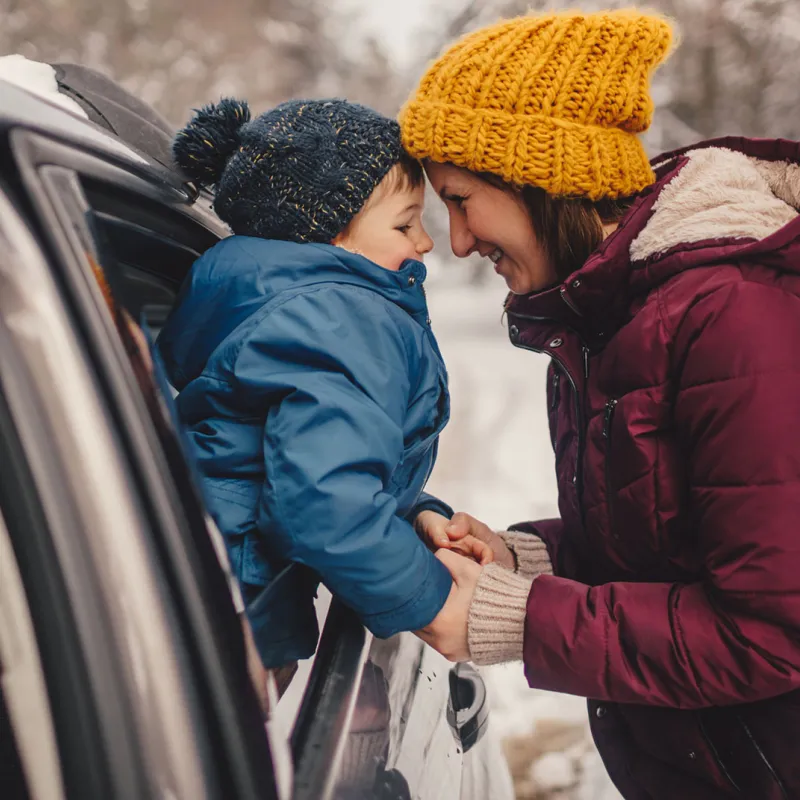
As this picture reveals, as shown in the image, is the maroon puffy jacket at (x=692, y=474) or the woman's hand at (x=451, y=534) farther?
the woman's hand at (x=451, y=534)

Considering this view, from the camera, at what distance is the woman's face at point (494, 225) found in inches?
43.8

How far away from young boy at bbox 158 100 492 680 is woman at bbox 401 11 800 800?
0.12 m

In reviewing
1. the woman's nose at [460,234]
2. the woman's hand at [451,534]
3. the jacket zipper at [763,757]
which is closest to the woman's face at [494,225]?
the woman's nose at [460,234]

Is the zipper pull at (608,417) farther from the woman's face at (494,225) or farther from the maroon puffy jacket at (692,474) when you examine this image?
the woman's face at (494,225)

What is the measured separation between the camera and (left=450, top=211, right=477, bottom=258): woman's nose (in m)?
1.18

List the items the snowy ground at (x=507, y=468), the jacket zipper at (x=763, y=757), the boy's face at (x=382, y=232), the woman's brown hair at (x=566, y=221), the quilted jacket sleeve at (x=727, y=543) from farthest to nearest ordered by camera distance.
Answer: the snowy ground at (x=507, y=468) → the boy's face at (x=382, y=232) → the woman's brown hair at (x=566, y=221) → the jacket zipper at (x=763, y=757) → the quilted jacket sleeve at (x=727, y=543)

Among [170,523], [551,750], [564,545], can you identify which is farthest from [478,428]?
[170,523]

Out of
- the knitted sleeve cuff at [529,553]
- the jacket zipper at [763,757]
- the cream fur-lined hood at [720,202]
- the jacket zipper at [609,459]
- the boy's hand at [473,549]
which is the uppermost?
the cream fur-lined hood at [720,202]

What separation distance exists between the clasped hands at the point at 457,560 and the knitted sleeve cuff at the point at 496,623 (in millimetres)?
13

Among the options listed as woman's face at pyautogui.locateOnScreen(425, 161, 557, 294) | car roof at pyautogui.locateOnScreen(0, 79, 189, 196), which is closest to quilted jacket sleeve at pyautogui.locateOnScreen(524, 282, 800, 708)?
woman's face at pyautogui.locateOnScreen(425, 161, 557, 294)

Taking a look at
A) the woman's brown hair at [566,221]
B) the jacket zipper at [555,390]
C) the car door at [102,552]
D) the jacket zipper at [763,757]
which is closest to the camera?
the car door at [102,552]

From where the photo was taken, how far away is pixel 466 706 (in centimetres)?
131

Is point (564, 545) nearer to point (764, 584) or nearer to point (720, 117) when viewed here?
point (764, 584)

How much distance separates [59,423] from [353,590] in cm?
47
